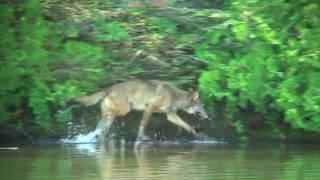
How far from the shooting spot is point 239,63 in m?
18.6

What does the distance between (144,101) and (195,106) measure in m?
1.21

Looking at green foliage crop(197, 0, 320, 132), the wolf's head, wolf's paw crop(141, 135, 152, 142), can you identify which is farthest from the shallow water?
green foliage crop(197, 0, 320, 132)

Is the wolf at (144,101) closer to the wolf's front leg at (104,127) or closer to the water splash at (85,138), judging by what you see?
the wolf's front leg at (104,127)

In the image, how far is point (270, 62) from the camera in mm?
18375

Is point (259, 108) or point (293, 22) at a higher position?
point (293, 22)

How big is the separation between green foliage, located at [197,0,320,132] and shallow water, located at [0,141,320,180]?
1007 mm

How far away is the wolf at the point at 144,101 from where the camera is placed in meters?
19.3

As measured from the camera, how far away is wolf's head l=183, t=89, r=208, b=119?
763 inches

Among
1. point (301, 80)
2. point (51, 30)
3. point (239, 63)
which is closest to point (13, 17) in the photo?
point (51, 30)

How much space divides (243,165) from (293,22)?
5.04m

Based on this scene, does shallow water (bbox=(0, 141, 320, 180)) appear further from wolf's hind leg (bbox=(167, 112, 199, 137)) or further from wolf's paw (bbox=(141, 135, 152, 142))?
wolf's hind leg (bbox=(167, 112, 199, 137))

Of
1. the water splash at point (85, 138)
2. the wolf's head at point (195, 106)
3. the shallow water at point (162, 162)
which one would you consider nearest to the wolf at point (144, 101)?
the wolf's head at point (195, 106)

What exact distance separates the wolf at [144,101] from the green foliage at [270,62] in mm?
786

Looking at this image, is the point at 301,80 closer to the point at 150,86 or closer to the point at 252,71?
the point at 252,71
